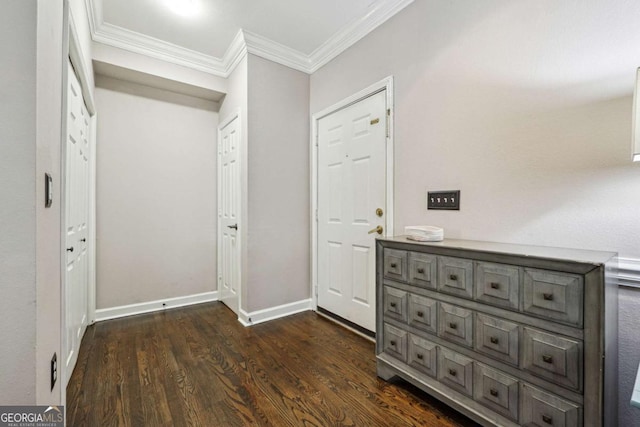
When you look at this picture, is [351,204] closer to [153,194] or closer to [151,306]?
[153,194]

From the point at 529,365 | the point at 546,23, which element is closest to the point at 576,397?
the point at 529,365

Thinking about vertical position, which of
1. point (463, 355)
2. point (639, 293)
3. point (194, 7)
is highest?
point (194, 7)

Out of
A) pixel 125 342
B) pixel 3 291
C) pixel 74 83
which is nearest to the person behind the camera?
pixel 3 291

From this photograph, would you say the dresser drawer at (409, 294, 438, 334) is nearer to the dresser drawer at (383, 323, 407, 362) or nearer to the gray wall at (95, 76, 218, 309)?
the dresser drawer at (383, 323, 407, 362)

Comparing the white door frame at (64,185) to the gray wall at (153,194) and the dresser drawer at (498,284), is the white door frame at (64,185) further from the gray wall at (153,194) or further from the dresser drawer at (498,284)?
the dresser drawer at (498,284)

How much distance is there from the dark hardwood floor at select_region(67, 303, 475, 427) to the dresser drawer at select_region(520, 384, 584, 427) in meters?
0.40

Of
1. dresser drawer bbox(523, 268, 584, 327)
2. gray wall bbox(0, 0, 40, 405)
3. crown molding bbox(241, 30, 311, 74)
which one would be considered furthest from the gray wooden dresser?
crown molding bbox(241, 30, 311, 74)

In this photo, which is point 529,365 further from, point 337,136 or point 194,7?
point 194,7

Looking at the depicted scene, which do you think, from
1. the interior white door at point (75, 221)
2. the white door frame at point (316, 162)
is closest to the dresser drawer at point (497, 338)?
the white door frame at point (316, 162)

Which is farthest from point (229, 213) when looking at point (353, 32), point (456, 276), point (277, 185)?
point (456, 276)

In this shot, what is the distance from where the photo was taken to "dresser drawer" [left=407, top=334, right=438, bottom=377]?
1558 mm

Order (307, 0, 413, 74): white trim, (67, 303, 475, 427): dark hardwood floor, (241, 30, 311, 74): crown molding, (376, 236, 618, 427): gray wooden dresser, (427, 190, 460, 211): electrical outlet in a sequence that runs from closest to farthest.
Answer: (376, 236, 618, 427): gray wooden dresser, (67, 303, 475, 427): dark hardwood floor, (427, 190, 460, 211): electrical outlet, (307, 0, 413, 74): white trim, (241, 30, 311, 74): crown molding

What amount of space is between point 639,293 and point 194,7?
132 inches

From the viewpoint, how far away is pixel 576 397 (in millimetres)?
1082
